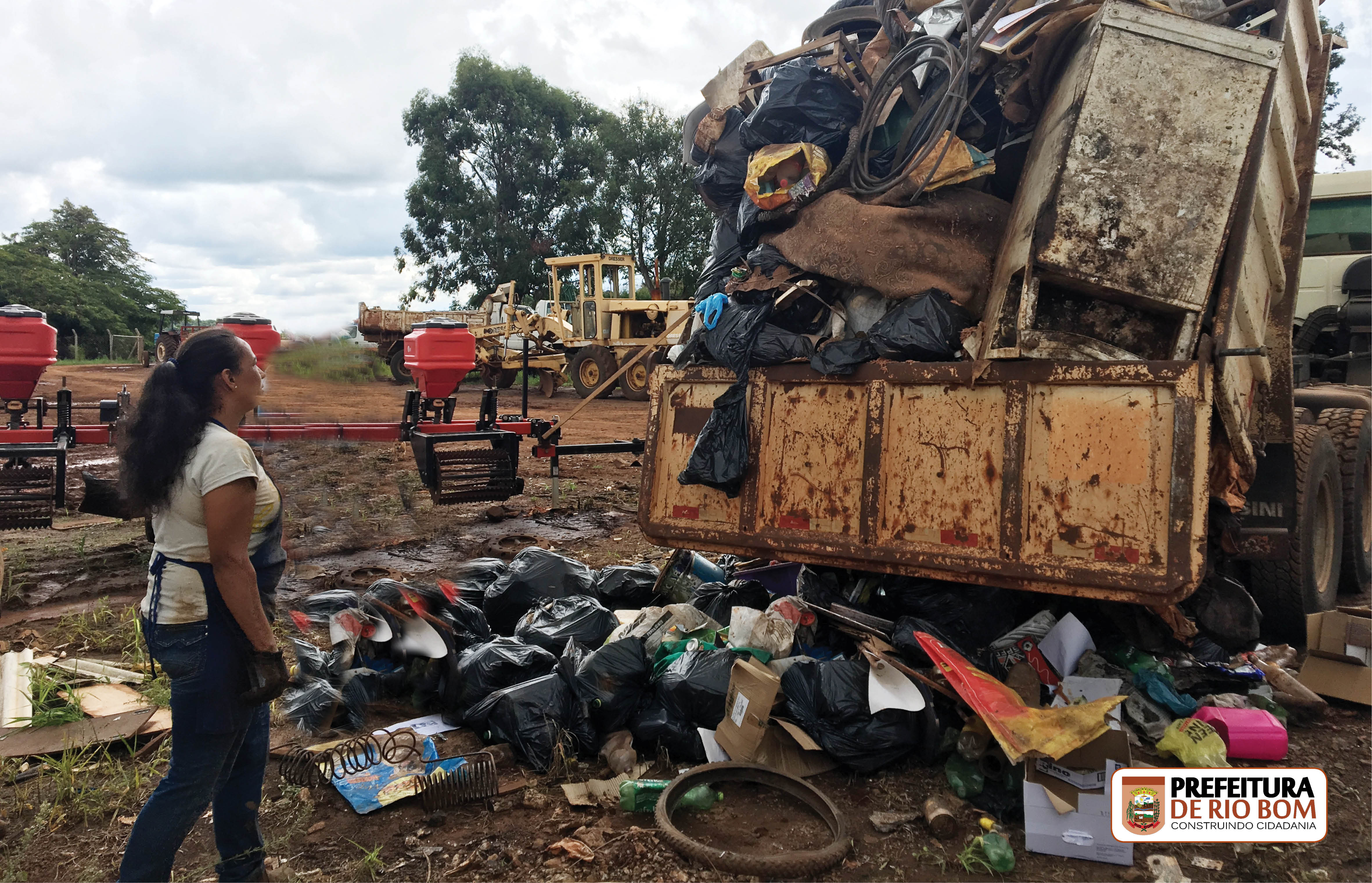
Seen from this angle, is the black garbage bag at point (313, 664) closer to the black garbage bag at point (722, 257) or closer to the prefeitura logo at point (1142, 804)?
the black garbage bag at point (722, 257)

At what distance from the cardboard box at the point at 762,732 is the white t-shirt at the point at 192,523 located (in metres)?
1.61

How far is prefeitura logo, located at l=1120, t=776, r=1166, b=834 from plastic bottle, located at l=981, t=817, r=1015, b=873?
357mm

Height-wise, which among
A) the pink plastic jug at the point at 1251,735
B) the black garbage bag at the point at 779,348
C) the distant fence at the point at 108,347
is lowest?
the pink plastic jug at the point at 1251,735

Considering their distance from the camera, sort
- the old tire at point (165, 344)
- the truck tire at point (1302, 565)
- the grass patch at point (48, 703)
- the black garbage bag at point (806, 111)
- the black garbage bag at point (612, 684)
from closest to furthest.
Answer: the black garbage bag at point (612, 684)
the grass patch at point (48, 703)
the black garbage bag at point (806, 111)
the truck tire at point (1302, 565)
the old tire at point (165, 344)

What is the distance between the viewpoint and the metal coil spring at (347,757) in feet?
8.84

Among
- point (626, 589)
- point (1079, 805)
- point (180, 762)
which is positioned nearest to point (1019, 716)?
point (1079, 805)

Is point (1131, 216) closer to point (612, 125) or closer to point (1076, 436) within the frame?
point (1076, 436)

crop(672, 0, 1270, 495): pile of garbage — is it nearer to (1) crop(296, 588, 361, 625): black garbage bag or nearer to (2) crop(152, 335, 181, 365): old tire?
(1) crop(296, 588, 361, 625): black garbage bag

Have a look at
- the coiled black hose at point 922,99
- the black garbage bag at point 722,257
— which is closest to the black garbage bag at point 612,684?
the black garbage bag at point 722,257

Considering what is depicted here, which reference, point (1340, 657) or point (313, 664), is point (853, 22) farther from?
point (313, 664)

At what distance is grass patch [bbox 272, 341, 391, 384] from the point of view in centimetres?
250

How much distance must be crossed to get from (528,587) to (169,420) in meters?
2.22

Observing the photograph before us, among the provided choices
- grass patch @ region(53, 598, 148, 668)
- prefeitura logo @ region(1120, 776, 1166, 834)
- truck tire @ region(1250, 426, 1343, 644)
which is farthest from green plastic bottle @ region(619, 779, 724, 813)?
truck tire @ region(1250, 426, 1343, 644)

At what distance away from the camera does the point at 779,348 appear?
3.29m
